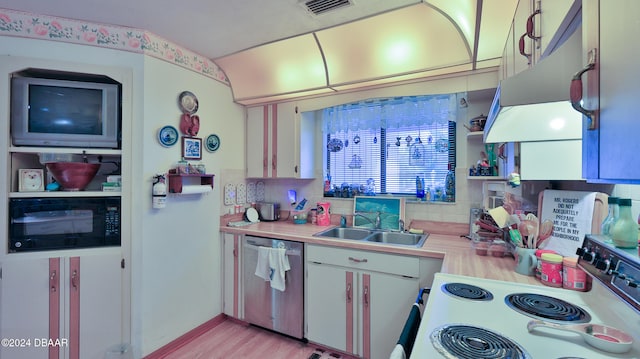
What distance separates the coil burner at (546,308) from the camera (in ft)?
3.05

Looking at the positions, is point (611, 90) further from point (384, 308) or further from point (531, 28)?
point (384, 308)

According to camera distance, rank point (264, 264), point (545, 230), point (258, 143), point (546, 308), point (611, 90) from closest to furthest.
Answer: point (611, 90) < point (546, 308) < point (545, 230) < point (264, 264) < point (258, 143)

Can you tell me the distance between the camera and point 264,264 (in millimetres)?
2332

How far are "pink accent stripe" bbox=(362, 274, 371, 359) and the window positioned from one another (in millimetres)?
998

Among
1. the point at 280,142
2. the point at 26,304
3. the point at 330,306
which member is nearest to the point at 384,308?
the point at 330,306

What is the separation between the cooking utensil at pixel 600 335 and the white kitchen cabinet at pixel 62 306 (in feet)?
7.96

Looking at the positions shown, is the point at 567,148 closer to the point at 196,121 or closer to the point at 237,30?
the point at 237,30

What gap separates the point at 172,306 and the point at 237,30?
2210mm

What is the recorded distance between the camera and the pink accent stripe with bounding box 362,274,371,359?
1980 mm

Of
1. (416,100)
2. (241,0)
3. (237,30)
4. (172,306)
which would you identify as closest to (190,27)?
(237,30)

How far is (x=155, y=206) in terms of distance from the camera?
79.4 inches

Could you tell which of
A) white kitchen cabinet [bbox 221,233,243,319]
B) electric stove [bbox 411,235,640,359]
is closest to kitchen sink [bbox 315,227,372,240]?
white kitchen cabinet [bbox 221,233,243,319]

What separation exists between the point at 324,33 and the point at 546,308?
6.93ft

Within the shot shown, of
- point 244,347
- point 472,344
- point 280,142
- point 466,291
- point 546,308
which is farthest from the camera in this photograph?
point 280,142
